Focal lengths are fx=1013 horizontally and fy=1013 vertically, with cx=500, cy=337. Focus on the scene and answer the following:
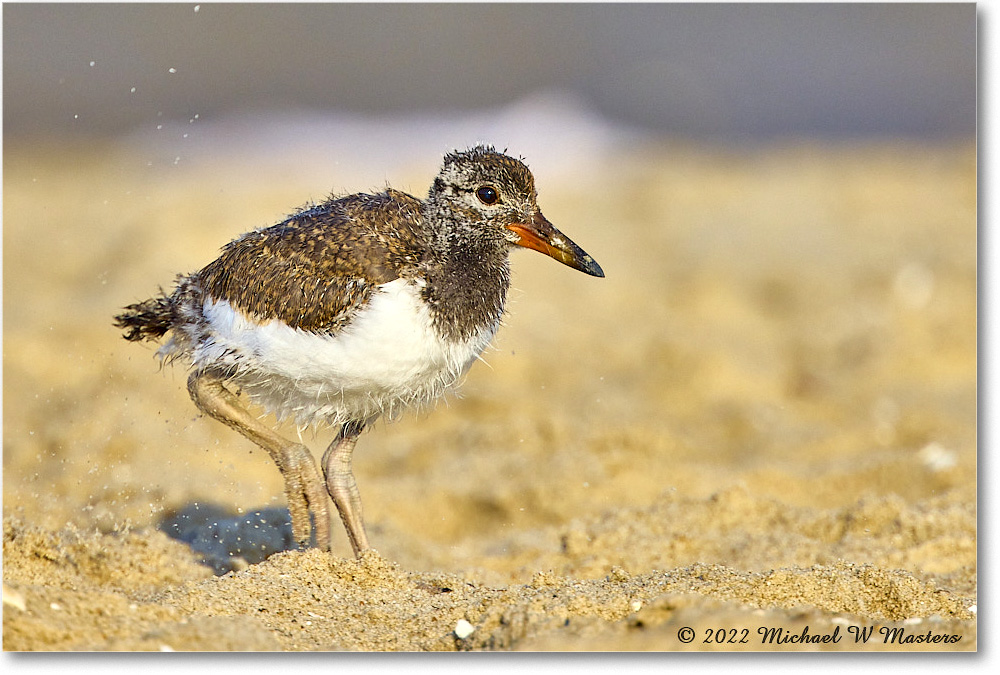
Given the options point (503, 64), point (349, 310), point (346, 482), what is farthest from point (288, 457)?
point (503, 64)

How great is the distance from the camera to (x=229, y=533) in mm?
4871

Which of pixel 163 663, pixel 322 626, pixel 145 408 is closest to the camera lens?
pixel 163 663

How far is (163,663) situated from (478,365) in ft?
15.9

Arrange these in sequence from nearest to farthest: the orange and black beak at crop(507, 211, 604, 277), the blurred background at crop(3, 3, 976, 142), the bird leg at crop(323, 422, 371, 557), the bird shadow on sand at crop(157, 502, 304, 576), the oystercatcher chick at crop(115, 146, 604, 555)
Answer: the oystercatcher chick at crop(115, 146, 604, 555) < the orange and black beak at crop(507, 211, 604, 277) < the bird leg at crop(323, 422, 371, 557) < the bird shadow on sand at crop(157, 502, 304, 576) < the blurred background at crop(3, 3, 976, 142)

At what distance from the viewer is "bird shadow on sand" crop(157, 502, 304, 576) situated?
468cm

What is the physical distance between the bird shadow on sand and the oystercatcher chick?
511 mm

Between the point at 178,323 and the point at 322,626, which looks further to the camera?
the point at 178,323

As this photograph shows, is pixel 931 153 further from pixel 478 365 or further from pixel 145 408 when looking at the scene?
pixel 145 408

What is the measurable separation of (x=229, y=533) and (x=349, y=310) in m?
1.69

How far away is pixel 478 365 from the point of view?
786cm

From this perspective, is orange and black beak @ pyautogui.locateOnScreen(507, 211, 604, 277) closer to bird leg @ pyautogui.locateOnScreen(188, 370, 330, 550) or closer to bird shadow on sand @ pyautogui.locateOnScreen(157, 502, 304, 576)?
bird leg @ pyautogui.locateOnScreen(188, 370, 330, 550)

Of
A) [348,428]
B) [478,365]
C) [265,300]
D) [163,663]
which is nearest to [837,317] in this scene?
[478,365]

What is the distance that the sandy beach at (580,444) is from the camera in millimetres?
3605

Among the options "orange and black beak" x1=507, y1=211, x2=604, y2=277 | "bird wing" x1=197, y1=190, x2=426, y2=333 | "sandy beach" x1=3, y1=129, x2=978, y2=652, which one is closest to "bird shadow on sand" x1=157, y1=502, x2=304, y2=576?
"sandy beach" x1=3, y1=129, x2=978, y2=652
